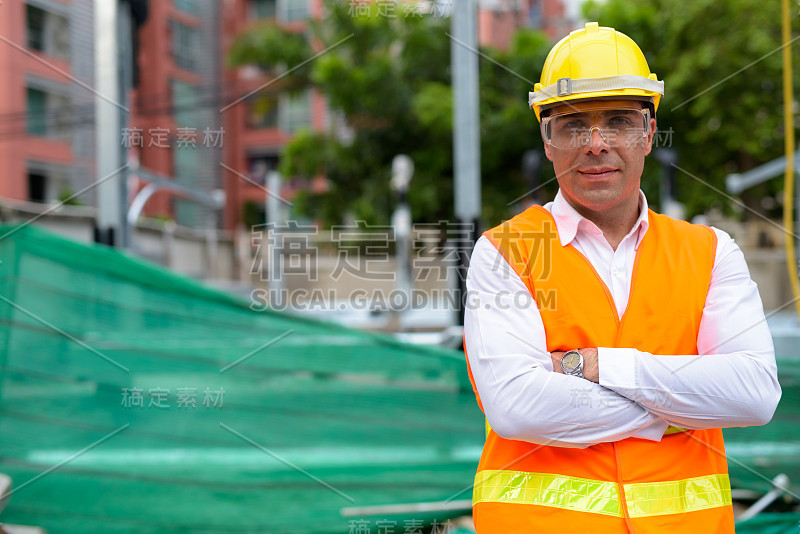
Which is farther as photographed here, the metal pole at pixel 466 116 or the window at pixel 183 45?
the window at pixel 183 45

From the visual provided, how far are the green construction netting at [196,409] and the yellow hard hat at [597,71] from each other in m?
2.02

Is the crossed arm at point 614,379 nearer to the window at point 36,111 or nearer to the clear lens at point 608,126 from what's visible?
the clear lens at point 608,126

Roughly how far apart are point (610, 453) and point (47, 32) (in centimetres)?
2138

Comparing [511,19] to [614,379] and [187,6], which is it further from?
[614,379]

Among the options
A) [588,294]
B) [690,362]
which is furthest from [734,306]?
[588,294]

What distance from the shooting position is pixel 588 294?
1584 millimetres

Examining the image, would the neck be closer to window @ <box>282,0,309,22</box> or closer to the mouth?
the mouth

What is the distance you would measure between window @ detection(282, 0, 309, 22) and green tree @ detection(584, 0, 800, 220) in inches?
641

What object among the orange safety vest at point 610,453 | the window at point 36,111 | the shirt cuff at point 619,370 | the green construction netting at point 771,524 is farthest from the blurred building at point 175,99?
the shirt cuff at point 619,370

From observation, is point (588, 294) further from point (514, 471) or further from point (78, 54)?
point (78, 54)

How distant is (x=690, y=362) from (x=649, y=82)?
0.61m

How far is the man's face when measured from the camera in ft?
5.31

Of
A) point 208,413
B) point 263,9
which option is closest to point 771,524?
point 208,413

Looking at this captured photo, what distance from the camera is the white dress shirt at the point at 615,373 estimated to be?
4.91 feet
